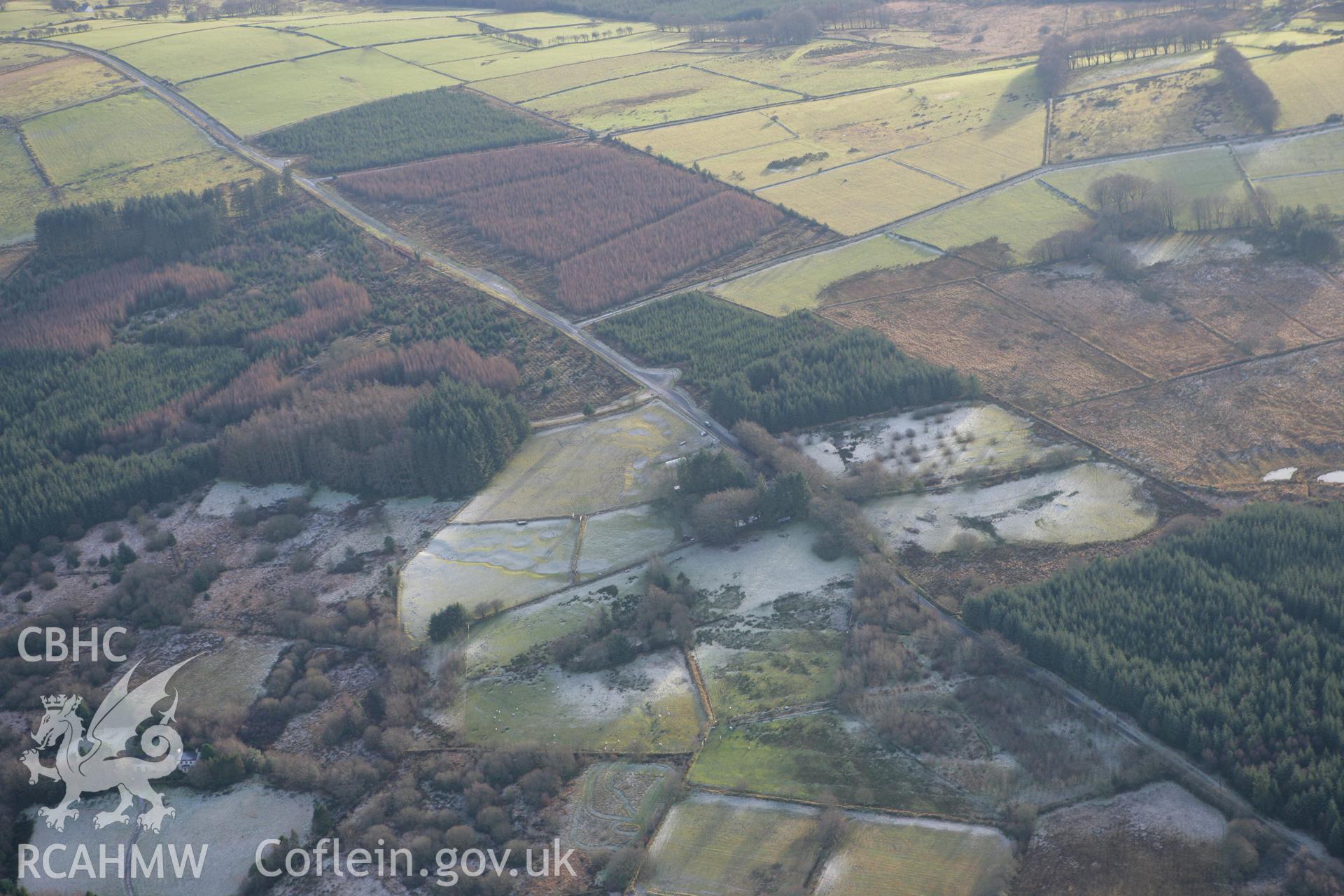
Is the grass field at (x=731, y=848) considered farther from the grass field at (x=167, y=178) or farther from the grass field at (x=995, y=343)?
the grass field at (x=167, y=178)

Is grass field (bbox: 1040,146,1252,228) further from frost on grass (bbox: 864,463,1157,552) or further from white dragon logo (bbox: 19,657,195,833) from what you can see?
white dragon logo (bbox: 19,657,195,833)

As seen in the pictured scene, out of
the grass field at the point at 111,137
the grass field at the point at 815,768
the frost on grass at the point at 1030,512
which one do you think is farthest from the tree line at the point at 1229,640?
the grass field at the point at 111,137

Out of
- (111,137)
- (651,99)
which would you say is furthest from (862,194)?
(111,137)

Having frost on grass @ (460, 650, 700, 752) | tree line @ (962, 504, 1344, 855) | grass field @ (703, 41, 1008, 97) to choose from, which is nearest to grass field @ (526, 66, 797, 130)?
grass field @ (703, 41, 1008, 97)

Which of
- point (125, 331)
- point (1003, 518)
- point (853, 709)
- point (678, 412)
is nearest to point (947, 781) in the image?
point (853, 709)

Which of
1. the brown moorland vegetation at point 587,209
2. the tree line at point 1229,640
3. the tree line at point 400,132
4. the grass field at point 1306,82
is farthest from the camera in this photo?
the tree line at point 400,132

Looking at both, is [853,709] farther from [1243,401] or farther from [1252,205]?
[1252,205]
